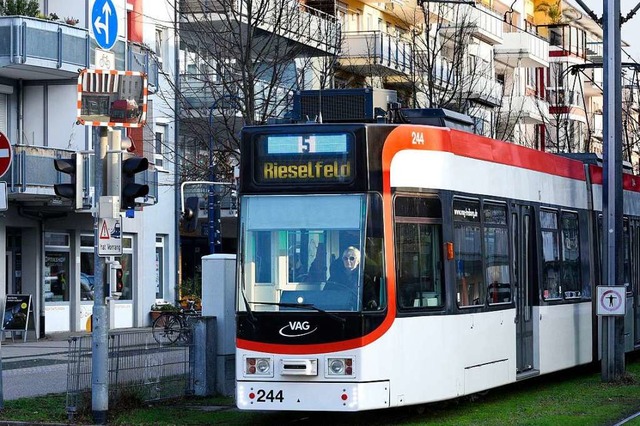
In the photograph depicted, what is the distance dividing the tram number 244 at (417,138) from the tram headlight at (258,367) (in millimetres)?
2999

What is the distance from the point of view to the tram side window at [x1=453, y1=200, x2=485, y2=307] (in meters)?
16.8

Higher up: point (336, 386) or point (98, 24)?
point (98, 24)

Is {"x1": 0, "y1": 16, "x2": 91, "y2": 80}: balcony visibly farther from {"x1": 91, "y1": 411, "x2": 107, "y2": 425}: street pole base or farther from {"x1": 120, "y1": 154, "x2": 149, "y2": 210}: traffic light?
{"x1": 91, "y1": 411, "x2": 107, "y2": 425}: street pole base

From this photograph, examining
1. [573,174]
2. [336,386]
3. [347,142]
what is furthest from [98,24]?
[573,174]

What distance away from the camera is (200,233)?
177ft

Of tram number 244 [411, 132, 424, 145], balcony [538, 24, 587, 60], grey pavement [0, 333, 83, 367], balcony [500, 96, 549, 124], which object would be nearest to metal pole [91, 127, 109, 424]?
tram number 244 [411, 132, 424, 145]

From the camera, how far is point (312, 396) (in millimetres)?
15000

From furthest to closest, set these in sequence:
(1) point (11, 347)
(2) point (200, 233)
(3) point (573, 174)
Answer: (2) point (200, 233) → (1) point (11, 347) → (3) point (573, 174)

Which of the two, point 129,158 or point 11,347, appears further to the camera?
point 11,347

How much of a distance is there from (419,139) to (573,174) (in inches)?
264

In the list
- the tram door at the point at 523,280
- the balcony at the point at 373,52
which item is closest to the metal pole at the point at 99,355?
the tram door at the point at 523,280

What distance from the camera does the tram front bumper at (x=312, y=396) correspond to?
1492 centimetres

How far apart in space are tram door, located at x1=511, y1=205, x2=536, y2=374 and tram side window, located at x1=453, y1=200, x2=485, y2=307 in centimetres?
154

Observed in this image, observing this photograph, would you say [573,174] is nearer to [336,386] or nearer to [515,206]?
[515,206]
